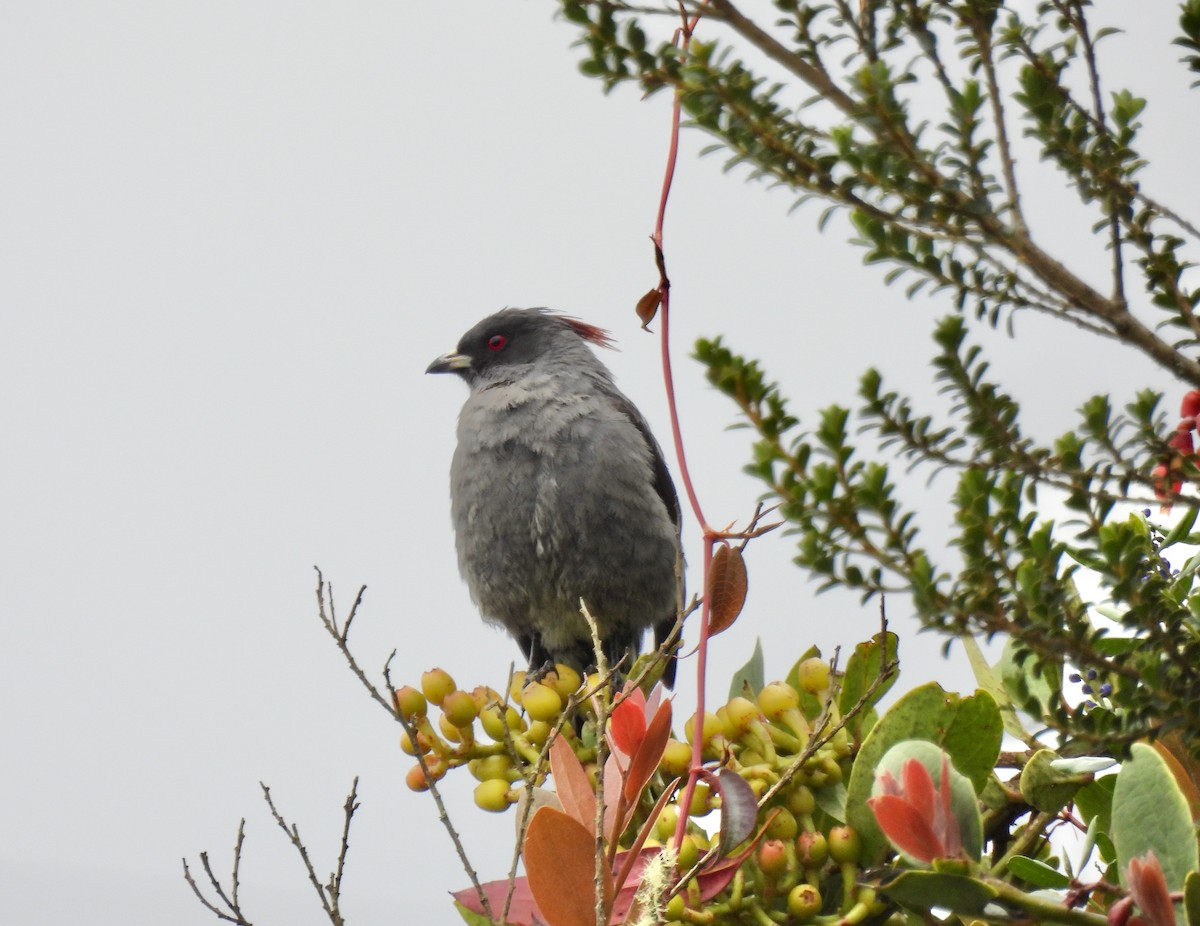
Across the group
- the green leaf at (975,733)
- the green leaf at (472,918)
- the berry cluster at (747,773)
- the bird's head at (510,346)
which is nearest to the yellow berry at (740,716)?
the berry cluster at (747,773)

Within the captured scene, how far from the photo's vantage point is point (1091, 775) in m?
1.50

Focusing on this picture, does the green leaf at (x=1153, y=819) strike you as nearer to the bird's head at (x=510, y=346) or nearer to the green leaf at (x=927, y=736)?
the green leaf at (x=927, y=736)

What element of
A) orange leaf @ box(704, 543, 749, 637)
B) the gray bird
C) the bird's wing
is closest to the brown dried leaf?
orange leaf @ box(704, 543, 749, 637)

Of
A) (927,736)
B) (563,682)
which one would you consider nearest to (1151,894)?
(927,736)

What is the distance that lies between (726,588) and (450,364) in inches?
130

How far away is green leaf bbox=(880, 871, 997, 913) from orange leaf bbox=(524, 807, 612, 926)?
13.5 inches

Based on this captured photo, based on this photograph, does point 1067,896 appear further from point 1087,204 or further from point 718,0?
point 718,0

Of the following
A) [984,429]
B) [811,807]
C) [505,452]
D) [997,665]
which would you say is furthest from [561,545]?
[984,429]

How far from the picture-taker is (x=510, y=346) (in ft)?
15.9

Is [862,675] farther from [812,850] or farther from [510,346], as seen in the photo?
[510,346]

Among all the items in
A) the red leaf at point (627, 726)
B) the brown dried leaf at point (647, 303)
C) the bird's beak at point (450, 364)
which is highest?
the bird's beak at point (450, 364)

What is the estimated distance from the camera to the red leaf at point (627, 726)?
1528 millimetres

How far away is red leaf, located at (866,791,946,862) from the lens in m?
1.21

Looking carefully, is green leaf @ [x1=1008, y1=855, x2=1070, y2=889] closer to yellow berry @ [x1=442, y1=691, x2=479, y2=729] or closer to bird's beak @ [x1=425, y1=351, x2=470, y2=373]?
yellow berry @ [x1=442, y1=691, x2=479, y2=729]
